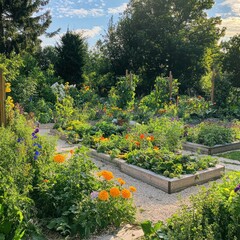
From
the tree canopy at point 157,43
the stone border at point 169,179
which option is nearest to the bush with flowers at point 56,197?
the stone border at point 169,179

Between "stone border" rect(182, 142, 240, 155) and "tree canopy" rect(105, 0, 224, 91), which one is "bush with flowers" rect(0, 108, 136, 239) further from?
"tree canopy" rect(105, 0, 224, 91)

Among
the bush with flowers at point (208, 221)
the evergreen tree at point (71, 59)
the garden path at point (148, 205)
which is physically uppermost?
the evergreen tree at point (71, 59)

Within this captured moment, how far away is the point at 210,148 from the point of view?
22.1 feet

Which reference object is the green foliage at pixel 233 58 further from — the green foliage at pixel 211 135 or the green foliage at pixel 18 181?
the green foliage at pixel 18 181

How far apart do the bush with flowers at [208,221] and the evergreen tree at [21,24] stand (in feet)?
63.2

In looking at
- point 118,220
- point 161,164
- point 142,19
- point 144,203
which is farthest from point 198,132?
point 142,19

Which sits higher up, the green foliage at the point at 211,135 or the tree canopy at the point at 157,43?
the tree canopy at the point at 157,43

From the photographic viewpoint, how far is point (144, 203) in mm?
4055

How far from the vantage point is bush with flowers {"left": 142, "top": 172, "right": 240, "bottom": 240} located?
252 centimetres

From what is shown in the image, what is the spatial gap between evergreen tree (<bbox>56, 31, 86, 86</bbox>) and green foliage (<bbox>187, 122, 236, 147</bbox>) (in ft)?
33.8

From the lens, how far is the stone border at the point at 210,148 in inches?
266

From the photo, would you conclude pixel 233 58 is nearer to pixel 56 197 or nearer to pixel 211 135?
pixel 211 135

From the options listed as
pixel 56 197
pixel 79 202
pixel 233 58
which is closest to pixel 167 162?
pixel 79 202

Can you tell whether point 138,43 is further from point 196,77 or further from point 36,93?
point 36,93
